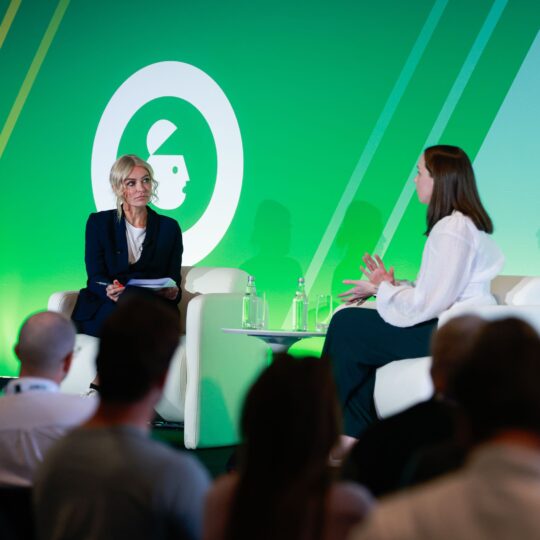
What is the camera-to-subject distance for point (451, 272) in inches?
142

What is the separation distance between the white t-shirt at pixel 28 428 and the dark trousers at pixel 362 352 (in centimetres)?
208

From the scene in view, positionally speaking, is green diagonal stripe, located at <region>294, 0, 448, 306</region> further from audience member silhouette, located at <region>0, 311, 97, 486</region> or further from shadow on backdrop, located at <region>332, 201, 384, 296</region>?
audience member silhouette, located at <region>0, 311, 97, 486</region>

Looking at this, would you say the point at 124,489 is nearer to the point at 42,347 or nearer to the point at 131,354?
the point at 131,354

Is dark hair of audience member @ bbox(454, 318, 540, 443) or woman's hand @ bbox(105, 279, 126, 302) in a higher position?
dark hair of audience member @ bbox(454, 318, 540, 443)

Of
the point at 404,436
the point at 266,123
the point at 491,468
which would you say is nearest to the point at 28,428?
the point at 404,436

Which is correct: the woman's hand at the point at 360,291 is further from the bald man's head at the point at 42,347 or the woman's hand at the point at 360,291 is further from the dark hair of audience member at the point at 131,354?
the dark hair of audience member at the point at 131,354

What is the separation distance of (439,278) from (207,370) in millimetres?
1418

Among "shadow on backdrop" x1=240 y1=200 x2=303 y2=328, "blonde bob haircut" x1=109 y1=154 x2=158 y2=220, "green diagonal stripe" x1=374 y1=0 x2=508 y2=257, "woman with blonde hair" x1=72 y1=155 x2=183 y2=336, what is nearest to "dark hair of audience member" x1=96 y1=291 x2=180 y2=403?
"woman with blonde hair" x1=72 y1=155 x2=183 y2=336

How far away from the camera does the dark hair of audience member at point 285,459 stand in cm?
113

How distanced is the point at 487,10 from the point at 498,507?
4.32 m

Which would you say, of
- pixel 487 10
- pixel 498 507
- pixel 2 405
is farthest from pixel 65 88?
pixel 498 507

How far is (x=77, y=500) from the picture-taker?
1340 mm

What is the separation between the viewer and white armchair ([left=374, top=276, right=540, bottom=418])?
3.37 metres

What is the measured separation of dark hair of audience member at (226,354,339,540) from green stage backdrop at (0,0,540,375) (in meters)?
3.74
